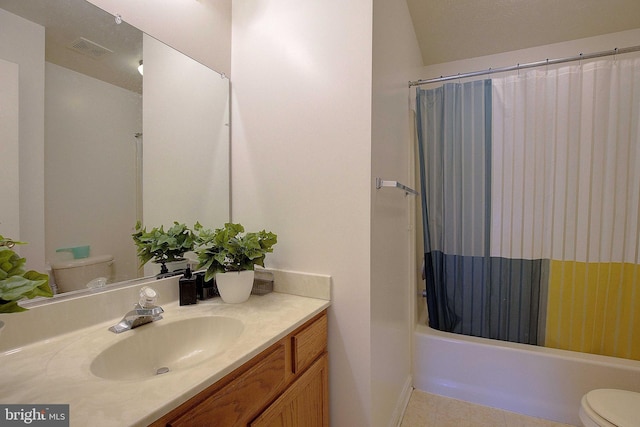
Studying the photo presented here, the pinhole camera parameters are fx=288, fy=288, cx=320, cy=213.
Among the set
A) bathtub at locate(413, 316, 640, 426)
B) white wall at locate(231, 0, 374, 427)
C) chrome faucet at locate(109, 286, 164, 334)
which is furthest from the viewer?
bathtub at locate(413, 316, 640, 426)

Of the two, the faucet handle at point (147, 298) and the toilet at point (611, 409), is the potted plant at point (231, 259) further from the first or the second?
the toilet at point (611, 409)

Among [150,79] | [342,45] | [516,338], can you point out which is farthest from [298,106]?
[516,338]

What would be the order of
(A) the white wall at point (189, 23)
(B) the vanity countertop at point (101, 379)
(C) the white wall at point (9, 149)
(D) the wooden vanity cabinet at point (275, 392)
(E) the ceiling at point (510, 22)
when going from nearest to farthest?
(B) the vanity countertop at point (101, 379) → (D) the wooden vanity cabinet at point (275, 392) → (C) the white wall at point (9, 149) → (A) the white wall at point (189, 23) → (E) the ceiling at point (510, 22)

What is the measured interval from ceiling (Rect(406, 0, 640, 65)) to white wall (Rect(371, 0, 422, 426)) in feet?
0.54

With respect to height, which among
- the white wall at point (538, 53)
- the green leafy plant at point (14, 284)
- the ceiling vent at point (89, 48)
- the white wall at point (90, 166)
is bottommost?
the green leafy plant at point (14, 284)

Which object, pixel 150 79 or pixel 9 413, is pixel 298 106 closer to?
pixel 150 79

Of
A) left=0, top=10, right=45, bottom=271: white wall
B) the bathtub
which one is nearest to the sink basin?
left=0, top=10, right=45, bottom=271: white wall

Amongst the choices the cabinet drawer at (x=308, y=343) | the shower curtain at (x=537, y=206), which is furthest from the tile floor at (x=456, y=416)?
the cabinet drawer at (x=308, y=343)

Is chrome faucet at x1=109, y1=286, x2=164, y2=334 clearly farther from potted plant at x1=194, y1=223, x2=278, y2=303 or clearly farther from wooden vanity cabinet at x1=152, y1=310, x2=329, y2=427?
wooden vanity cabinet at x1=152, y1=310, x2=329, y2=427

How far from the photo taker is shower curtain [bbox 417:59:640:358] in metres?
1.54

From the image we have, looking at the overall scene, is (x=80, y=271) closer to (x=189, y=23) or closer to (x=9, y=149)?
(x=9, y=149)

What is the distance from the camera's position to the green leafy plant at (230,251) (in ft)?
3.57

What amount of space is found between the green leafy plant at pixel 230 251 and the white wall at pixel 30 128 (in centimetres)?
46

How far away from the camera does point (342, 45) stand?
116cm
